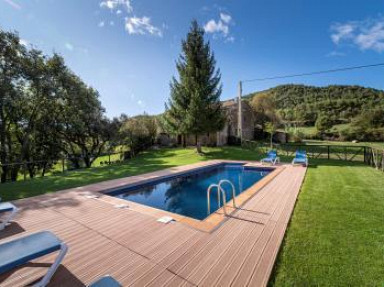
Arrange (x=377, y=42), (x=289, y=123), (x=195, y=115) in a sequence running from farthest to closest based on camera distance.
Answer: (x=289, y=123) < (x=377, y=42) < (x=195, y=115)

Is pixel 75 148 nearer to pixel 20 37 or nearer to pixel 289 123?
Result: pixel 20 37

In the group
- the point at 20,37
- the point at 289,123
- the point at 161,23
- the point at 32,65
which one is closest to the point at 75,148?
the point at 32,65

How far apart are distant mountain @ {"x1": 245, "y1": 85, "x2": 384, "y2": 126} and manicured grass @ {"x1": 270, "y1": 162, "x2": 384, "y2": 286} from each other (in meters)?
37.3

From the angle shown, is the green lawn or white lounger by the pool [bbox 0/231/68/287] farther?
the green lawn

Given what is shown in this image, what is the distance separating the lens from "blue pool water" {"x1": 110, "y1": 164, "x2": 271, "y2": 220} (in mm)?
6871

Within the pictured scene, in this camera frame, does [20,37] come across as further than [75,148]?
No

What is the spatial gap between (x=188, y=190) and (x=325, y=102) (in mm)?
41621

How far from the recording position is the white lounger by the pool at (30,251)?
2.35 m

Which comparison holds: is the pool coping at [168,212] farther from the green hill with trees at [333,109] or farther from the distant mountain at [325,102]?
the distant mountain at [325,102]

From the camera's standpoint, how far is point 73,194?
268 inches

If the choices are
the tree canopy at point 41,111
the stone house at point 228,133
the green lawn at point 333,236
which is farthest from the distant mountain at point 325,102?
the green lawn at point 333,236

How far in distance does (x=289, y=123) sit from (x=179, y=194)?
3878 centimetres

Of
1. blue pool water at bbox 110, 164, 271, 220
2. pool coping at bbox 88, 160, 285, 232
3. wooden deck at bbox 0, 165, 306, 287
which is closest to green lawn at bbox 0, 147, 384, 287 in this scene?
wooden deck at bbox 0, 165, 306, 287

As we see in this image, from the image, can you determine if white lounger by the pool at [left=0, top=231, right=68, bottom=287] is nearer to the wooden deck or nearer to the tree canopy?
the wooden deck
